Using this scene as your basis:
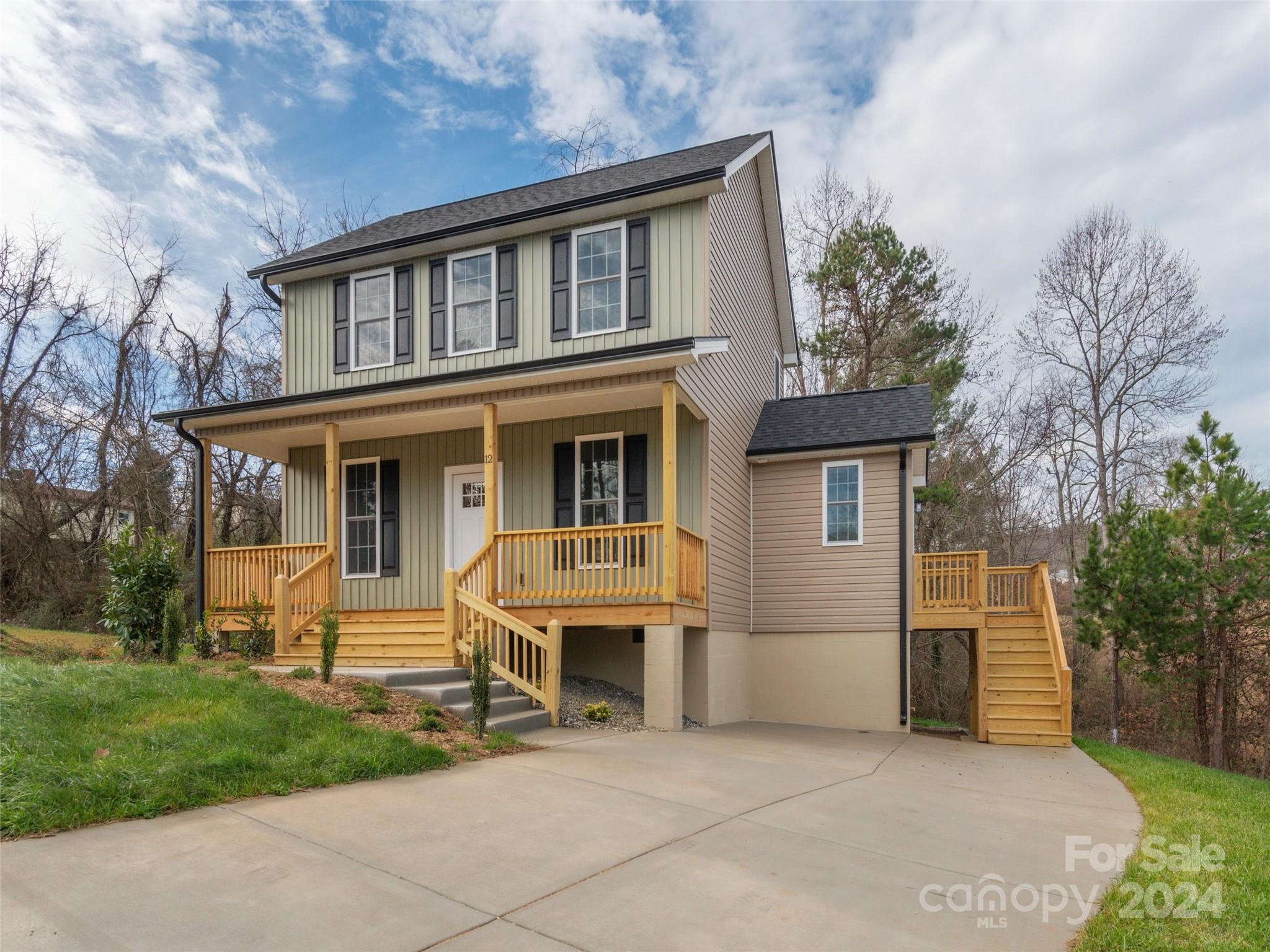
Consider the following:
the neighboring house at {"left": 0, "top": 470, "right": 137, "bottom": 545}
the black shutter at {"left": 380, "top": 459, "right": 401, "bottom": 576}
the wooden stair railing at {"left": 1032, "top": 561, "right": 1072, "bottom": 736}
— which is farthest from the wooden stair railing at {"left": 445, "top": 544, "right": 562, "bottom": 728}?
the neighboring house at {"left": 0, "top": 470, "right": 137, "bottom": 545}

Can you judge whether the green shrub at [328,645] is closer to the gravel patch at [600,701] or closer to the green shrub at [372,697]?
the green shrub at [372,697]

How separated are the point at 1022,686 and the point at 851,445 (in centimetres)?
445

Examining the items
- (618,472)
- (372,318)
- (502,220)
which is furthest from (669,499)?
(372,318)

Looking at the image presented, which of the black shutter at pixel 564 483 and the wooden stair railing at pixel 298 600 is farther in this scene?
the black shutter at pixel 564 483

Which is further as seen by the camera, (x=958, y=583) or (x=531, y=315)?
(x=958, y=583)

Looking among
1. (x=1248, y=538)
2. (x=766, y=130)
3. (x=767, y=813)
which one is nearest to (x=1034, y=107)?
(x=766, y=130)

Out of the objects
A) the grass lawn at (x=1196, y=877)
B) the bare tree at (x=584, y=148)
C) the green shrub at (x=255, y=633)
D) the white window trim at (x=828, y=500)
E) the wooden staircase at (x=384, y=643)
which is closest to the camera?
the grass lawn at (x=1196, y=877)

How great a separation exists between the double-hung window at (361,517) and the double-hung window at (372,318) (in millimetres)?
1682

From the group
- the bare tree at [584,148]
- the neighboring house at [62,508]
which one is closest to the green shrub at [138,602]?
the neighboring house at [62,508]

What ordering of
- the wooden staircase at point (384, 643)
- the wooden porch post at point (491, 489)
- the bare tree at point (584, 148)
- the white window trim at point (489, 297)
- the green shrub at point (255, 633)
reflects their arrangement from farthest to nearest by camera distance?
the bare tree at point (584, 148), the white window trim at point (489, 297), the green shrub at point (255, 633), the wooden porch post at point (491, 489), the wooden staircase at point (384, 643)

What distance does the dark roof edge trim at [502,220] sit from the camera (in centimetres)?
1064

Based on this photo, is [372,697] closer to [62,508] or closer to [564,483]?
[564,483]

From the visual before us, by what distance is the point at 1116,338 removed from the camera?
70.6ft

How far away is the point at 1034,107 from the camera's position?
57.9 ft
